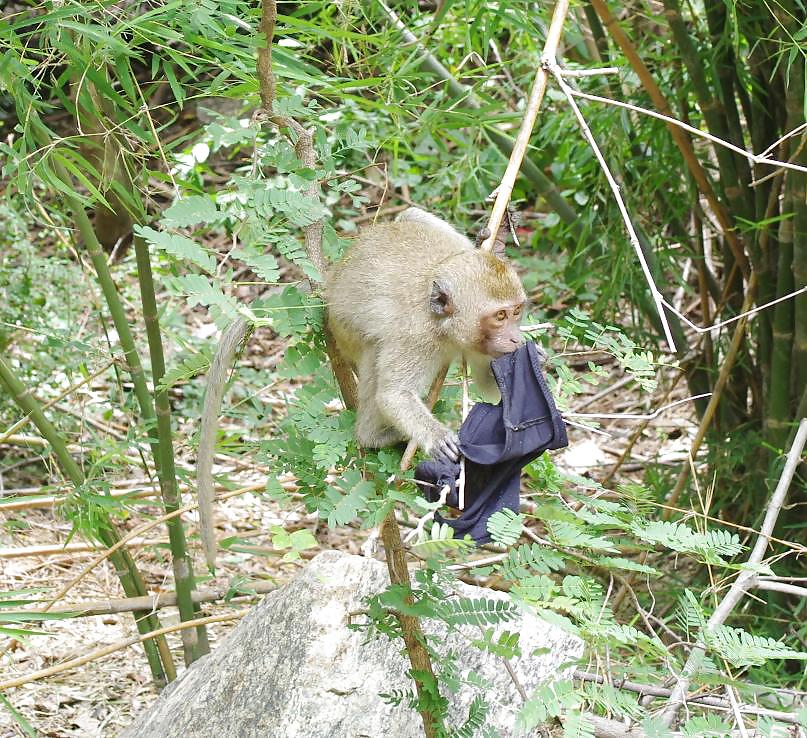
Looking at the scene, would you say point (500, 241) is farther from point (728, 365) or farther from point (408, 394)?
point (728, 365)

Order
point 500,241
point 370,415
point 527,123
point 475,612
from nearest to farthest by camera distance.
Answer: point 475,612 → point 527,123 → point 370,415 → point 500,241

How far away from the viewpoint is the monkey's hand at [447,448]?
2634 mm

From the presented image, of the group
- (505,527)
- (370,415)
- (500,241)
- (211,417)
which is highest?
(500,241)

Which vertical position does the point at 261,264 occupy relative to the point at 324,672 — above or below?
above

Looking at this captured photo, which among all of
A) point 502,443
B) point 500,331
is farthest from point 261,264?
point 500,331

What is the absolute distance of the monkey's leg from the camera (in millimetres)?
2893

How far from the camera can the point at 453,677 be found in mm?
2512

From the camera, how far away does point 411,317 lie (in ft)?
10.7

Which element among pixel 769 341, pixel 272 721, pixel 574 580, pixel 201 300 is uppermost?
pixel 201 300

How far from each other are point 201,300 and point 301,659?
5.63 ft

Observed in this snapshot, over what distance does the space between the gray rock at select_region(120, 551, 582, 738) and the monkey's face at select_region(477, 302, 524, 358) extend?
82cm

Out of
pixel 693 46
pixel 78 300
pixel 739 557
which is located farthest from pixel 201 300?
pixel 78 300

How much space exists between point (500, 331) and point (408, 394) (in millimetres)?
370

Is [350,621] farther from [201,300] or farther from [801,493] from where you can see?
[801,493]
